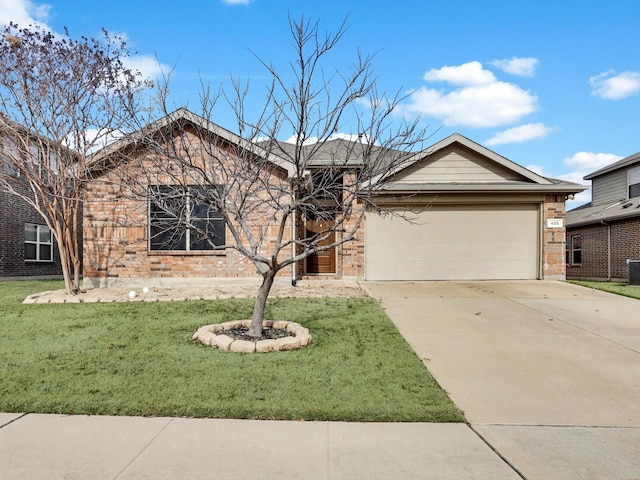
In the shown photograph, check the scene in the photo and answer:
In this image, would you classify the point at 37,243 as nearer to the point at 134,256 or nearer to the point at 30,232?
the point at 30,232

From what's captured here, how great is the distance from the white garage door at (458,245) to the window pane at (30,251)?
15359mm

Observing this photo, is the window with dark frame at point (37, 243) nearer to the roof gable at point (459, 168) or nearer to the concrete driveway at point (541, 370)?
the roof gable at point (459, 168)

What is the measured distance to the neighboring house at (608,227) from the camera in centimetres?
1695

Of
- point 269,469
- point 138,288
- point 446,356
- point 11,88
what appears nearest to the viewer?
point 269,469

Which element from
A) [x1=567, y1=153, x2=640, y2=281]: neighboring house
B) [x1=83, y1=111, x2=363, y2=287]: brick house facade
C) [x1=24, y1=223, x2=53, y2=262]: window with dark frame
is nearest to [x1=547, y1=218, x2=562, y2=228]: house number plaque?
[x1=567, y1=153, x2=640, y2=281]: neighboring house

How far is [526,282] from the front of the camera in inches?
464

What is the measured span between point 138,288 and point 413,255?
25.7ft

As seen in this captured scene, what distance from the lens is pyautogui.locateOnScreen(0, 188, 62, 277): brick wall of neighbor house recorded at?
55.7 feet

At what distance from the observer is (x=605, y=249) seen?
18250mm

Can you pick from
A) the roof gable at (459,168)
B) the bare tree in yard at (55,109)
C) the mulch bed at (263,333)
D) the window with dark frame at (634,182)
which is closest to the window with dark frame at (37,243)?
the bare tree in yard at (55,109)

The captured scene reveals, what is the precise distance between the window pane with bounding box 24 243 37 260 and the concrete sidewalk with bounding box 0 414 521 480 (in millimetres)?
17771

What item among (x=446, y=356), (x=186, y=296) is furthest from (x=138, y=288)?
(x=446, y=356)

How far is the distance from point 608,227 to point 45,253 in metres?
25.4

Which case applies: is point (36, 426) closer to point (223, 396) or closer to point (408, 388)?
point (223, 396)
